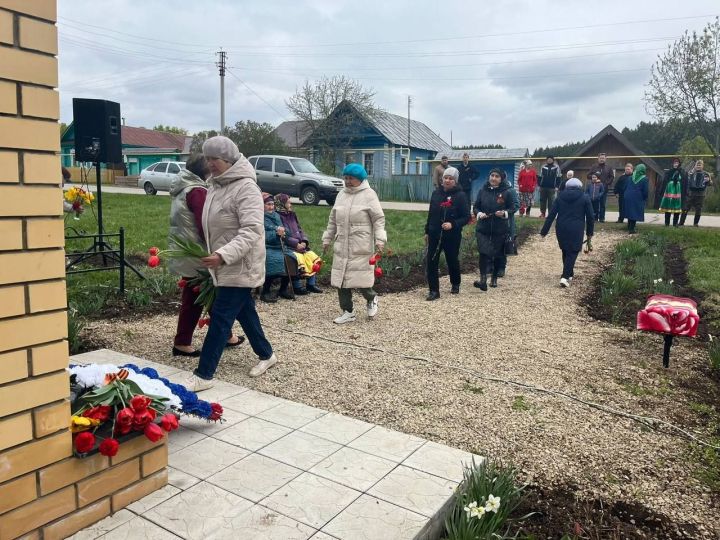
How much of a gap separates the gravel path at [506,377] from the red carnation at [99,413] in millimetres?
1762

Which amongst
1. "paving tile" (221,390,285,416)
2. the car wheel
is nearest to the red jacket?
the car wheel

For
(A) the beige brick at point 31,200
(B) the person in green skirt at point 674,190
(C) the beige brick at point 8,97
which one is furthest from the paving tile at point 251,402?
(B) the person in green skirt at point 674,190

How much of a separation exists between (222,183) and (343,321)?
107 inches

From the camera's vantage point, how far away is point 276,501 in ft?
8.64

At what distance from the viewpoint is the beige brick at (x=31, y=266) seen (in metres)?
2.03

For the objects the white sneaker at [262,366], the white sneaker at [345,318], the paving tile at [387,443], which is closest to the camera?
the paving tile at [387,443]

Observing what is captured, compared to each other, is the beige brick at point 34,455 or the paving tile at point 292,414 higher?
the beige brick at point 34,455

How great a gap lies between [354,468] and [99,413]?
4.07 feet

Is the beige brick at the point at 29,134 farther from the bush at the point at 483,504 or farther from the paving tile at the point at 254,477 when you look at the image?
the bush at the point at 483,504

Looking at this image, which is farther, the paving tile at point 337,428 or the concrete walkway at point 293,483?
the paving tile at point 337,428

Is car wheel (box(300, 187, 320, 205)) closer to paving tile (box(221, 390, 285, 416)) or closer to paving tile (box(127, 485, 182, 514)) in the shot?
paving tile (box(221, 390, 285, 416))

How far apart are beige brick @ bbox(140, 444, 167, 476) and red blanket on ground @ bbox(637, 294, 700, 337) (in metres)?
3.94

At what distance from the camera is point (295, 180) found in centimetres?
1964

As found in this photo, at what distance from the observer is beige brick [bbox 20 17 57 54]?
2018 mm
